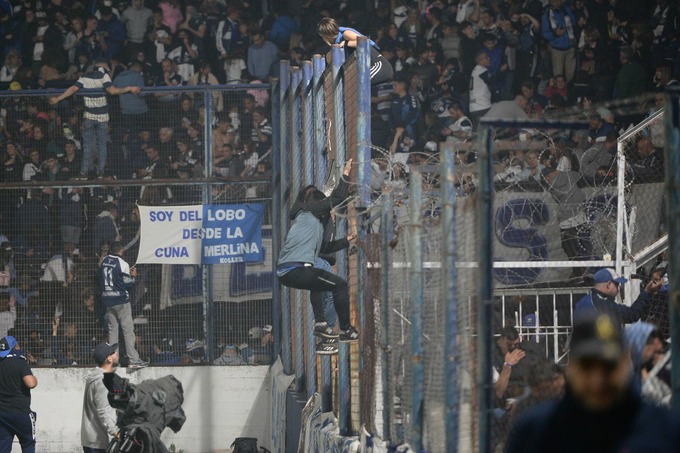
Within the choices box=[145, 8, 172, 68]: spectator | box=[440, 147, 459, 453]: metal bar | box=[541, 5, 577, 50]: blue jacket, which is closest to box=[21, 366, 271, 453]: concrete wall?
box=[145, 8, 172, 68]: spectator

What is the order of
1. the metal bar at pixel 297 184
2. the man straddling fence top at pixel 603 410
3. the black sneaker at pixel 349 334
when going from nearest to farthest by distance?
the man straddling fence top at pixel 603 410 → the black sneaker at pixel 349 334 → the metal bar at pixel 297 184

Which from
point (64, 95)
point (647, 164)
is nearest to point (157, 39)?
point (64, 95)

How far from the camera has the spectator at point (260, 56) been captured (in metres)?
20.0

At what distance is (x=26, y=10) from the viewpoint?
21.3 metres

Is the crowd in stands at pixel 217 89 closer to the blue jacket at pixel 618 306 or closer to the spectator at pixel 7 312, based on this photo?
the spectator at pixel 7 312

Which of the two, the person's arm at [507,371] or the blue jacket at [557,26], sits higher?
the blue jacket at [557,26]

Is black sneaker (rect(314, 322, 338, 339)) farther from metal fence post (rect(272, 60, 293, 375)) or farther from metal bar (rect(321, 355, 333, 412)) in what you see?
metal fence post (rect(272, 60, 293, 375))

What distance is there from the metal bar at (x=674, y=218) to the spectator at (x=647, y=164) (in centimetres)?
811

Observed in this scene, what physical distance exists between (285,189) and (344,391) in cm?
677

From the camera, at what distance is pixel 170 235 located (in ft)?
58.3

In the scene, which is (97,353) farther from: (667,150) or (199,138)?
(667,150)

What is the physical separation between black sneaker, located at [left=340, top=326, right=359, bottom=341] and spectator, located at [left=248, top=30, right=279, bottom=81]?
9.72 m

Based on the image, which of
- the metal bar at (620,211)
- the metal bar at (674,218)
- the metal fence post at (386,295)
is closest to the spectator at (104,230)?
the metal bar at (620,211)

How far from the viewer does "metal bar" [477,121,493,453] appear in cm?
607
